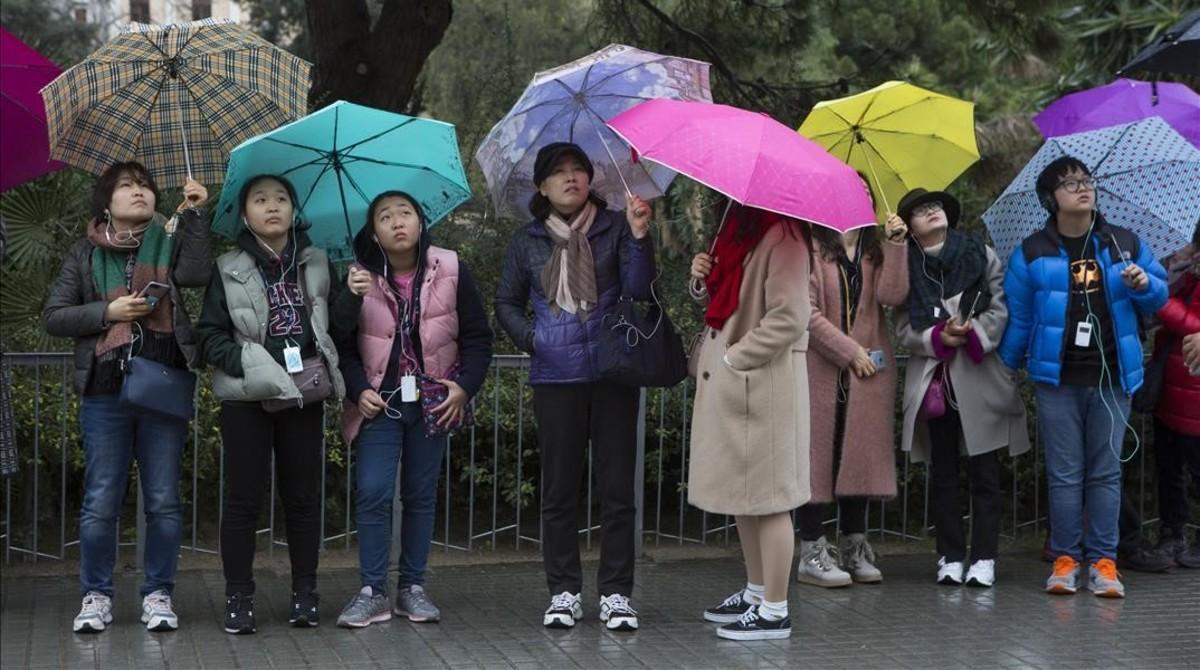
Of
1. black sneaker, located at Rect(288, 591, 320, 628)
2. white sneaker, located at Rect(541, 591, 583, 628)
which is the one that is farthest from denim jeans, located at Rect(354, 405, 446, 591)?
white sneaker, located at Rect(541, 591, 583, 628)

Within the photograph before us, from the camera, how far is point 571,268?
632 centimetres

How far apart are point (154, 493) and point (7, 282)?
111 inches

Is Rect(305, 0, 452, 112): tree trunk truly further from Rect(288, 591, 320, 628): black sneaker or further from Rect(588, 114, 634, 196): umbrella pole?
Rect(288, 591, 320, 628): black sneaker

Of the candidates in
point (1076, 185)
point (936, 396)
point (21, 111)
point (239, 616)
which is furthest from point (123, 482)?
point (1076, 185)

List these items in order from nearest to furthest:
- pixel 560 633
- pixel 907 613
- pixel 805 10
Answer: pixel 560 633
pixel 907 613
pixel 805 10

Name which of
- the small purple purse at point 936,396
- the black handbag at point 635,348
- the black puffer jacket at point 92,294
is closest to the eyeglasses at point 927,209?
the small purple purse at point 936,396

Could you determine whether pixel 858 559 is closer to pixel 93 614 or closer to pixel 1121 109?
pixel 1121 109

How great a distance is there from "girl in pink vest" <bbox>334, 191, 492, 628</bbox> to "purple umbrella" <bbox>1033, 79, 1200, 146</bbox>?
310 centimetres

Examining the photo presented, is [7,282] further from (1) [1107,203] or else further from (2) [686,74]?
(1) [1107,203]

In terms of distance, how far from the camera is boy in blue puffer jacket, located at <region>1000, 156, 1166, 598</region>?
7102 mm

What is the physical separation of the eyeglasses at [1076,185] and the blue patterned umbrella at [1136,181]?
236mm

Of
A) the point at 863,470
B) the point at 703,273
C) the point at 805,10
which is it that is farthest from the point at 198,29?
the point at 805,10

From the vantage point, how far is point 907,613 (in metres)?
6.96

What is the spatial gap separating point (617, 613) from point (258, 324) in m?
1.85
